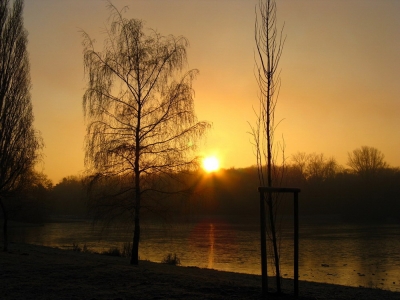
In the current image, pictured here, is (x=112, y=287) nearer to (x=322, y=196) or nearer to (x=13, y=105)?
(x=13, y=105)

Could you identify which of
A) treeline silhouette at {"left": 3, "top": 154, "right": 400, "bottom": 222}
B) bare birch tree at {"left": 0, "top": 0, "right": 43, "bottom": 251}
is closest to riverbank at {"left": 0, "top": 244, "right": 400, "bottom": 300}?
bare birch tree at {"left": 0, "top": 0, "right": 43, "bottom": 251}

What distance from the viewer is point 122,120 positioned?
1677 cm

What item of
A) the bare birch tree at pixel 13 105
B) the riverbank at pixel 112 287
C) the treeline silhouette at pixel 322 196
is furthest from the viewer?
the treeline silhouette at pixel 322 196

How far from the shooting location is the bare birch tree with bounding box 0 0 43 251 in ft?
75.7

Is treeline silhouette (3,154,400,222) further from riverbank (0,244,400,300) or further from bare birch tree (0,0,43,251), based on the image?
riverbank (0,244,400,300)

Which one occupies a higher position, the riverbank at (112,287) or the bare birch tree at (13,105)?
the bare birch tree at (13,105)

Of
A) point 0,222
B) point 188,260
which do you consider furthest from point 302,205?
point 188,260

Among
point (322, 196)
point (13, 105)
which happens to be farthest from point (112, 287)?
point (322, 196)

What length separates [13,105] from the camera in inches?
925

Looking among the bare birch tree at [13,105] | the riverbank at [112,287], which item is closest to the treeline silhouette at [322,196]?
the bare birch tree at [13,105]

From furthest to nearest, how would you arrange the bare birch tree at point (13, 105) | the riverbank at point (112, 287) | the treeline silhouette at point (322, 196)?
the treeline silhouette at point (322, 196) < the bare birch tree at point (13, 105) < the riverbank at point (112, 287)

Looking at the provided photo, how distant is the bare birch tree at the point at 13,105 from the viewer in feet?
75.7

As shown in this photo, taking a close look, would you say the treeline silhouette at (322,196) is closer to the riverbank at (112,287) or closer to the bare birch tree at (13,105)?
the bare birch tree at (13,105)

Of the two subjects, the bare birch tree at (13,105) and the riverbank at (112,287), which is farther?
the bare birch tree at (13,105)
